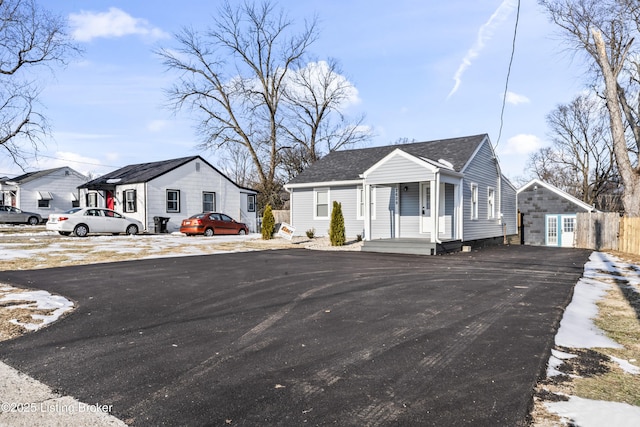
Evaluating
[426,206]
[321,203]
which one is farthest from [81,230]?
[426,206]

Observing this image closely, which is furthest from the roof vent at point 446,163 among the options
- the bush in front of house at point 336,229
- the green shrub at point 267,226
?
the green shrub at point 267,226

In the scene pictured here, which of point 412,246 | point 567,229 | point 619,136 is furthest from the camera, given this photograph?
point 567,229

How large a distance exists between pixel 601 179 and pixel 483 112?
101 ft

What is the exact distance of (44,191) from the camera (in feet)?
116

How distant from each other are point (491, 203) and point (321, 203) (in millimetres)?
8525

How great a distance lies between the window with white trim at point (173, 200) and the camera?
2648 cm

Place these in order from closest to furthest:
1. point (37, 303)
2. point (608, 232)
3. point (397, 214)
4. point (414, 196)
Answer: point (37, 303), point (414, 196), point (397, 214), point (608, 232)

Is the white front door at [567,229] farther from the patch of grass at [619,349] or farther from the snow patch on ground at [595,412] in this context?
the snow patch on ground at [595,412]

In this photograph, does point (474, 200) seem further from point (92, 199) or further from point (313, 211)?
point (92, 199)

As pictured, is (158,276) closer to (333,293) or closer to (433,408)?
A: (333,293)

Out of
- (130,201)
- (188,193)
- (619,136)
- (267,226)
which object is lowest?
(267,226)

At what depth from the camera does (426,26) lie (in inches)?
499

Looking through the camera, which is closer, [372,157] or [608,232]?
[608,232]

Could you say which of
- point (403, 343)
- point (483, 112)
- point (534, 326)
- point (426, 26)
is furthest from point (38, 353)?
point (483, 112)
